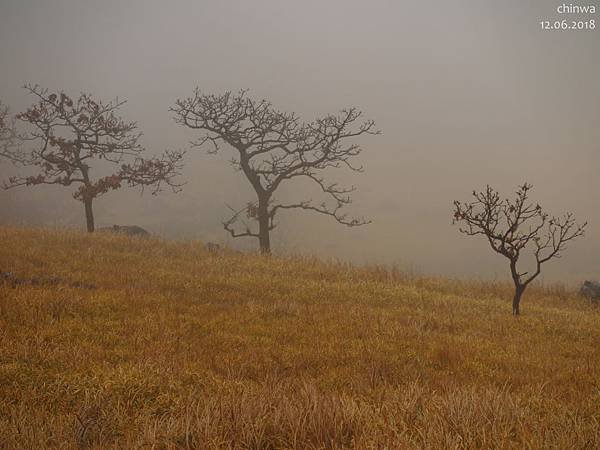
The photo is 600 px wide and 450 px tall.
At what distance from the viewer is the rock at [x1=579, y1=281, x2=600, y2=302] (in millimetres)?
20330

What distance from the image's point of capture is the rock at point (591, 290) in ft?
66.7

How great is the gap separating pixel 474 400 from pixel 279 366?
137 inches

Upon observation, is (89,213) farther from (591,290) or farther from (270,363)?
(591,290)

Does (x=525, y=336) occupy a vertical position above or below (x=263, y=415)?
below

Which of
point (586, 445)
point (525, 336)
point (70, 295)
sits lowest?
point (525, 336)

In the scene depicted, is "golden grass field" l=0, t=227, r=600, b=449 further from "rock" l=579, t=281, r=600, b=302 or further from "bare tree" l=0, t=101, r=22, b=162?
"bare tree" l=0, t=101, r=22, b=162

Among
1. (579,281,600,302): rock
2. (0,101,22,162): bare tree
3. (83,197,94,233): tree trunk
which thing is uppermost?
(0,101,22,162): bare tree

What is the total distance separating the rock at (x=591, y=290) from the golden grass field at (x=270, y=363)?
2.30 metres

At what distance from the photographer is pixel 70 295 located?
36.2ft

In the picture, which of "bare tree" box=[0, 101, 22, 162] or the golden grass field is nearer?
the golden grass field

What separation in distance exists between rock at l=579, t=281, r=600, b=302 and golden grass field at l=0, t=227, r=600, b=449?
7.55 ft

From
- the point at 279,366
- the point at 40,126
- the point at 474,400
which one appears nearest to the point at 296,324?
the point at 279,366

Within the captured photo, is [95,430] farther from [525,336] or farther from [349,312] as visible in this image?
[525,336]

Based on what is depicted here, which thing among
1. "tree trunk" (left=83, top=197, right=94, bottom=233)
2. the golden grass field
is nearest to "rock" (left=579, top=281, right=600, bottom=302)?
the golden grass field
